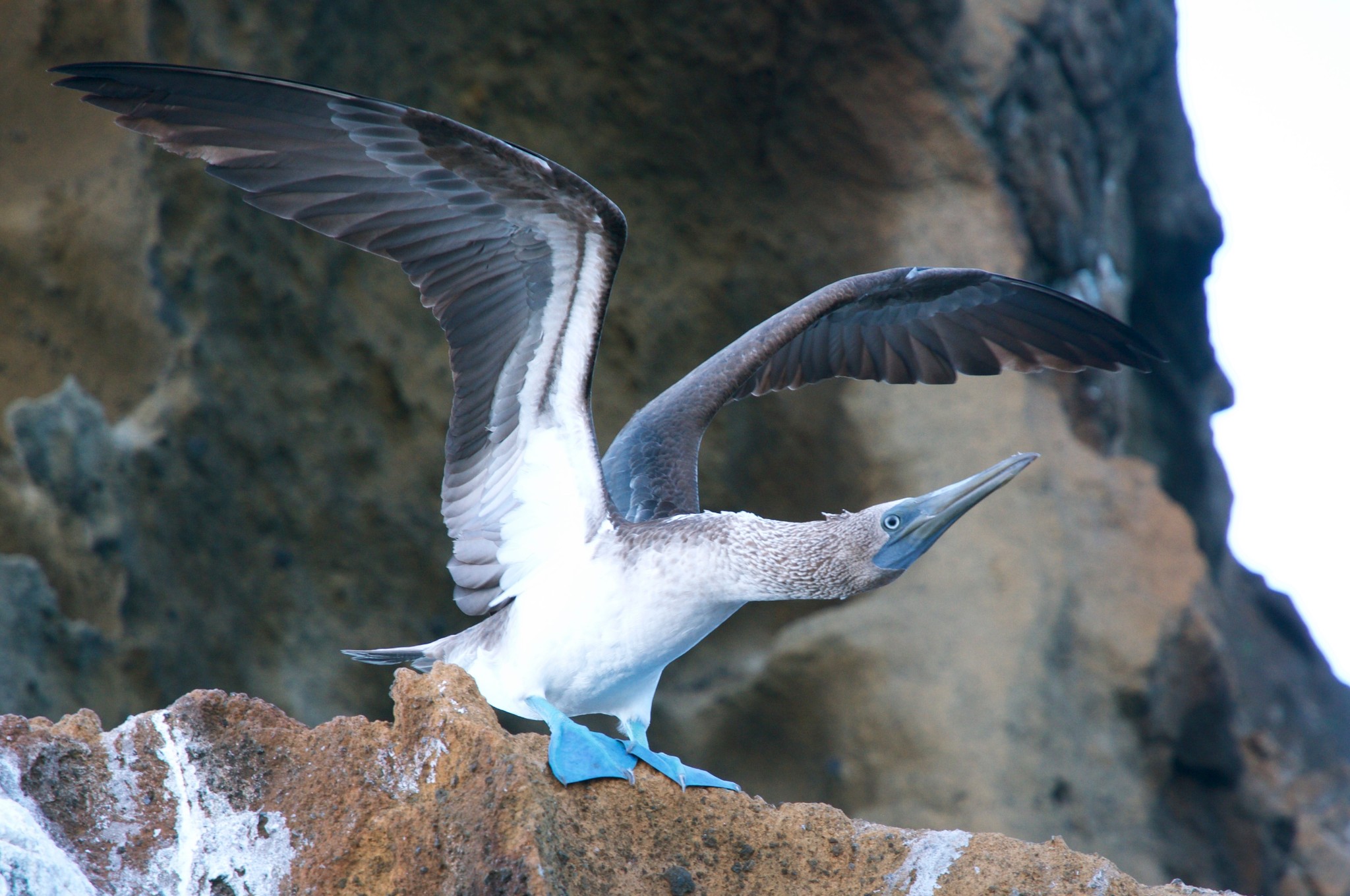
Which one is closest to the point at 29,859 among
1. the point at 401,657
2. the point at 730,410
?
the point at 401,657

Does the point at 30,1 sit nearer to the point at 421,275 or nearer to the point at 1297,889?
the point at 421,275

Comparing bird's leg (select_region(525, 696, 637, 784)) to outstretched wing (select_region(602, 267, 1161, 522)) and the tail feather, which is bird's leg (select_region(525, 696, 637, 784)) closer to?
the tail feather

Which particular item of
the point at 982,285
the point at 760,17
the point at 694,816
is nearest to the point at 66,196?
the point at 760,17

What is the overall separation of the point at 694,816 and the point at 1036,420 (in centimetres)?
655

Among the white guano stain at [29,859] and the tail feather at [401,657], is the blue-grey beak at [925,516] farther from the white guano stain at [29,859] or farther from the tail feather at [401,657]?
the white guano stain at [29,859]

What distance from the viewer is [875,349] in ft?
19.1

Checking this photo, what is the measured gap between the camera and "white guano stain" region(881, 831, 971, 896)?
3.38 meters

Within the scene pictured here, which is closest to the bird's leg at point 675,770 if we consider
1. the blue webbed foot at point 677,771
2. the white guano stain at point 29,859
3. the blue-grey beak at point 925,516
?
the blue webbed foot at point 677,771

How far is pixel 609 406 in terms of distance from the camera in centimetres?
997

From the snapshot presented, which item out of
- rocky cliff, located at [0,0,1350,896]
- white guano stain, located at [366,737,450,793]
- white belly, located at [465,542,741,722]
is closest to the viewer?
white guano stain, located at [366,737,450,793]

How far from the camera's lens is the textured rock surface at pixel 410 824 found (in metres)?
3.04

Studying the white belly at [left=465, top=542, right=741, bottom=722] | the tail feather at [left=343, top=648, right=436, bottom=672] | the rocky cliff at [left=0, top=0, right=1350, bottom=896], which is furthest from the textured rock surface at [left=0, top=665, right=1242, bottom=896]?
the rocky cliff at [left=0, top=0, right=1350, bottom=896]

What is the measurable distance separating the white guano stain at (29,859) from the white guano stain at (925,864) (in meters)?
2.09

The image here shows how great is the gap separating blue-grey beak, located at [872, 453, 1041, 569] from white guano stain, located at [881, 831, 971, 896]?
0.81m
